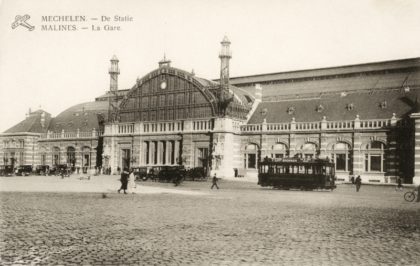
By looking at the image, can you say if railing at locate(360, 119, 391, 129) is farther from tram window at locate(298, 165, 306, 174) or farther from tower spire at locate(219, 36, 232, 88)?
tower spire at locate(219, 36, 232, 88)

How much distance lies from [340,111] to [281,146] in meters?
6.04

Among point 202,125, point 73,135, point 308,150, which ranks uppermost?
point 202,125

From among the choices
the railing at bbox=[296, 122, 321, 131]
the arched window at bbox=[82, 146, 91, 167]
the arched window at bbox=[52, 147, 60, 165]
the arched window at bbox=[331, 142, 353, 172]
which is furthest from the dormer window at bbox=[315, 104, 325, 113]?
the arched window at bbox=[52, 147, 60, 165]

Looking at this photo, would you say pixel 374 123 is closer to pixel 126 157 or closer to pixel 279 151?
pixel 279 151

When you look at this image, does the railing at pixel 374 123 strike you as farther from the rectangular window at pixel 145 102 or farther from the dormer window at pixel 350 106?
the rectangular window at pixel 145 102

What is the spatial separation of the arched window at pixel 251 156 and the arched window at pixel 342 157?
781 cm

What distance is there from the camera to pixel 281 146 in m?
44.0

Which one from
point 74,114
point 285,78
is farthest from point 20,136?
point 285,78

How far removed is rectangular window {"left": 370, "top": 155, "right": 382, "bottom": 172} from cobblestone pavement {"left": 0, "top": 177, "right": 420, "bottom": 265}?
78.0ft

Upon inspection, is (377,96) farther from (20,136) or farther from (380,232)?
(20,136)

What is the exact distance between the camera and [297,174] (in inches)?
1221

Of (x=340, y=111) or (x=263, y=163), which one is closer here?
(x=263, y=163)

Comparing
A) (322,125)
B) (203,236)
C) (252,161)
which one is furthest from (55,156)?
(203,236)

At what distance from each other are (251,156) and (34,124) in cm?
3242
